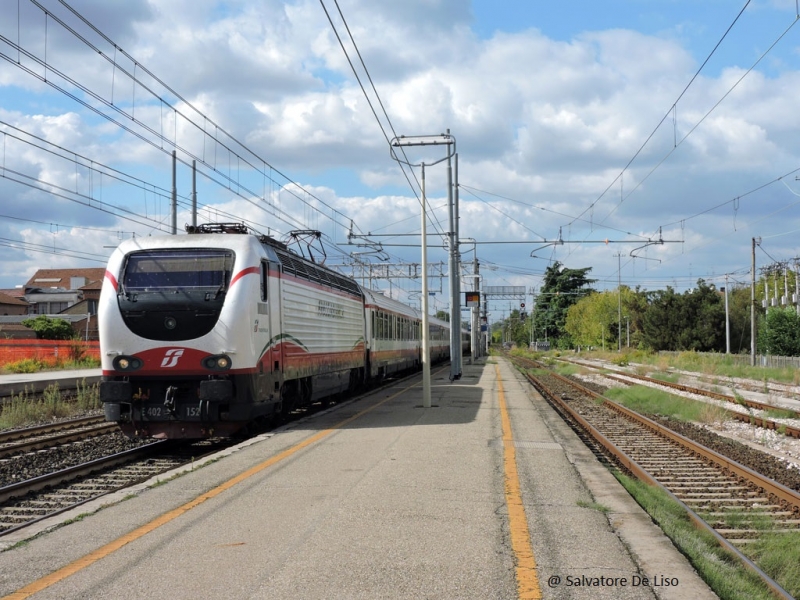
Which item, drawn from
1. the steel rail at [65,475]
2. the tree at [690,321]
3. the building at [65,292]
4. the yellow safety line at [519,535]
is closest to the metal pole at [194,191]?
the steel rail at [65,475]

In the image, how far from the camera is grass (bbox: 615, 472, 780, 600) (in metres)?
5.66

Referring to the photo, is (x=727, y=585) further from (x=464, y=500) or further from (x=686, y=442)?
(x=686, y=442)

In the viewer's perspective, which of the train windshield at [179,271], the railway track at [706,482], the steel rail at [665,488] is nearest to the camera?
the steel rail at [665,488]

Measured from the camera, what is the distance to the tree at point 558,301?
109m

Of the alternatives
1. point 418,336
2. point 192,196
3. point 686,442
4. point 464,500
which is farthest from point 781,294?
point 464,500

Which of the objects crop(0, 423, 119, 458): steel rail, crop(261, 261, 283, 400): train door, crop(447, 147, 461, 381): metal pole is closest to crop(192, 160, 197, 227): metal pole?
crop(447, 147, 461, 381): metal pole

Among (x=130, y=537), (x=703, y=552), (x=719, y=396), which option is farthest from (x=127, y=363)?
(x=719, y=396)

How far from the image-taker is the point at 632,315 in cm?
7988

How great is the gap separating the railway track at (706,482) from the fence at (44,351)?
25.1m

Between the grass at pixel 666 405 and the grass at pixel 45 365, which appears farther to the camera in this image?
the grass at pixel 45 365

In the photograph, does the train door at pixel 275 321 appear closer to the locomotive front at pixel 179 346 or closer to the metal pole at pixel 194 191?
the locomotive front at pixel 179 346

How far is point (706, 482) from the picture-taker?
33.5ft

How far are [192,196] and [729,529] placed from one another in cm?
2484

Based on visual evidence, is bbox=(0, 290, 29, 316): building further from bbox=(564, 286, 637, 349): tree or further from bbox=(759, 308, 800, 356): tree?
bbox=(759, 308, 800, 356): tree
